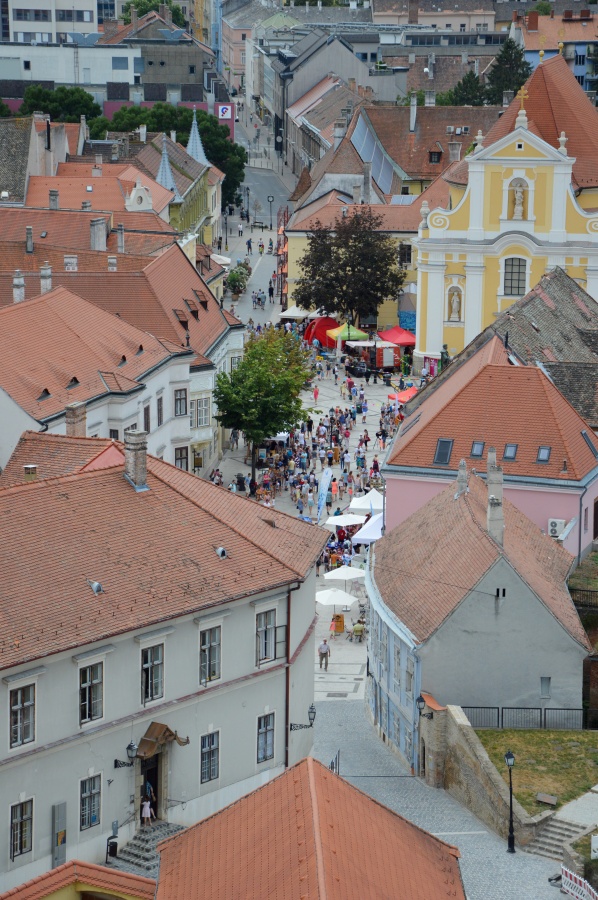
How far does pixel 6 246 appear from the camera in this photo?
9644 centimetres

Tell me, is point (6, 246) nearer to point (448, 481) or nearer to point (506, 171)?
point (506, 171)

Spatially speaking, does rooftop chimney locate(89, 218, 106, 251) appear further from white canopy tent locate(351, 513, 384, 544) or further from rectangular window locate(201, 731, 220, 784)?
rectangular window locate(201, 731, 220, 784)

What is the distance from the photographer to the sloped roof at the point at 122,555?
46.7m

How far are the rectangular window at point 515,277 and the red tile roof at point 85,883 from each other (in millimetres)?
75191

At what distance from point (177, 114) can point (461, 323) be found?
57301 millimetres

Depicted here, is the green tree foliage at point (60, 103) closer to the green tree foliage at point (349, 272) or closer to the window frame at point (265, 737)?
the green tree foliage at point (349, 272)

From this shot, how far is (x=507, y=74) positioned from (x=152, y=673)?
12404cm

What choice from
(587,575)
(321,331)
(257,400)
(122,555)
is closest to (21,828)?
(122,555)

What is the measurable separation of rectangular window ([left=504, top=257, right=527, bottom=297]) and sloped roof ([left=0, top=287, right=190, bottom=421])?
32551mm

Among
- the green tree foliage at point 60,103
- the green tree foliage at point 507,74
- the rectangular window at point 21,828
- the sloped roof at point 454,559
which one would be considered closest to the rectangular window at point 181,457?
the sloped roof at point 454,559

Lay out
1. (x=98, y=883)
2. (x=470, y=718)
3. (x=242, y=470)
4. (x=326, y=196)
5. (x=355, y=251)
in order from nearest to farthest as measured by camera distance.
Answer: (x=98, y=883) → (x=470, y=718) → (x=242, y=470) → (x=355, y=251) → (x=326, y=196)

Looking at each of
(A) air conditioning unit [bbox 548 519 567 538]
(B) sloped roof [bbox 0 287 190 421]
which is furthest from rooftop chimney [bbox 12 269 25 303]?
(A) air conditioning unit [bbox 548 519 567 538]

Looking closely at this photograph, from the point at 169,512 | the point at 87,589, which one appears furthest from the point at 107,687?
the point at 169,512

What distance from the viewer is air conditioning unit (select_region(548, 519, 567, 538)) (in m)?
68.1
